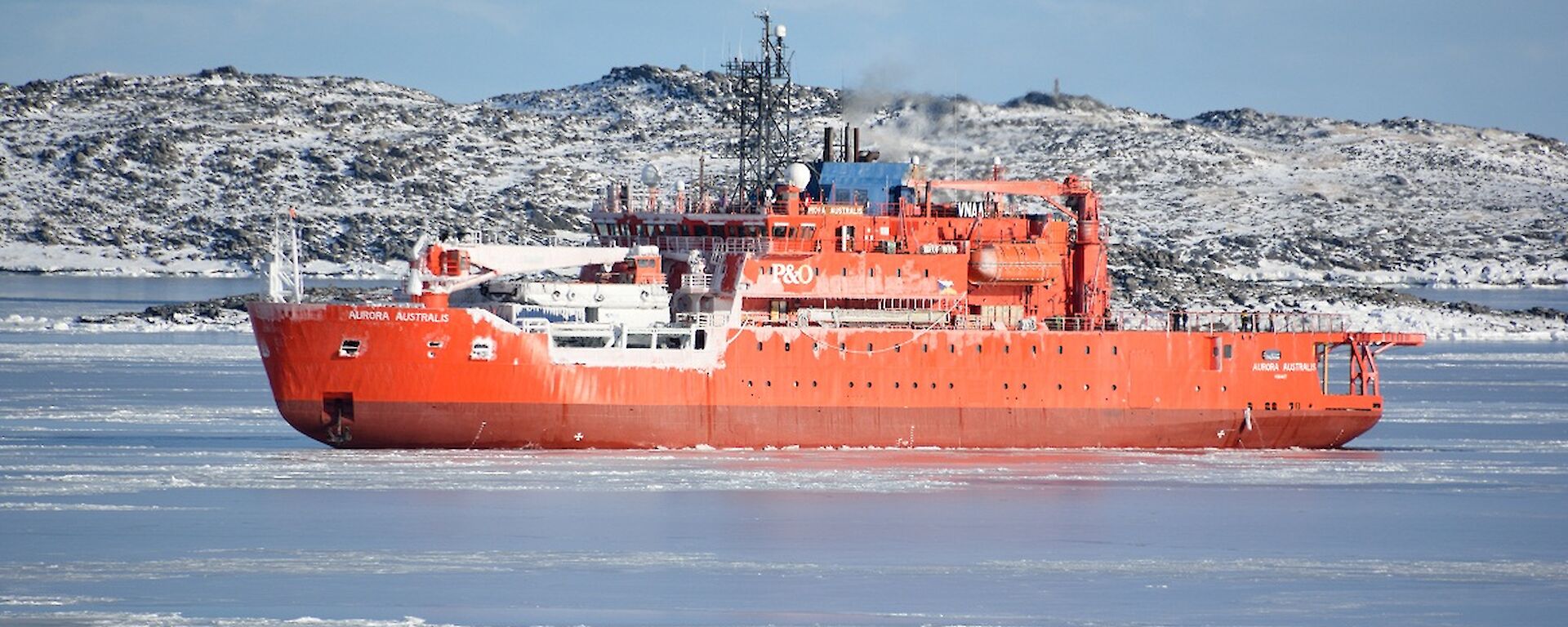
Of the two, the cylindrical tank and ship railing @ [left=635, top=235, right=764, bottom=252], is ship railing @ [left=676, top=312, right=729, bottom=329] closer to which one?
ship railing @ [left=635, top=235, right=764, bottom=252]

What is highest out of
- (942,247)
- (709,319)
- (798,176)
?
(798,176)

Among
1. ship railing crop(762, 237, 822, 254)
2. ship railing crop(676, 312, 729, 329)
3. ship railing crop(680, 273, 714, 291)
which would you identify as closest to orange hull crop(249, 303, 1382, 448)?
ship railing crop(676, 312, 729, 329)

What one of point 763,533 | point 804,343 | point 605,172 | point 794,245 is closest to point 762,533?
point 763,533

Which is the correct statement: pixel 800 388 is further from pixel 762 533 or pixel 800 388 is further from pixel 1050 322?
pixel 762 533

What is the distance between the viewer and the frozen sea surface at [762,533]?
2238 cm

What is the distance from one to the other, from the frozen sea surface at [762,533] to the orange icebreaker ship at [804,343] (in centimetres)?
71

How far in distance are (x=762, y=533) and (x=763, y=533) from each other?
0.01 m

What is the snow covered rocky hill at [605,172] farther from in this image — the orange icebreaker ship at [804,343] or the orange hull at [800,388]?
the orange hull at [800,388]

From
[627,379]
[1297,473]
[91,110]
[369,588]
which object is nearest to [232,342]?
[627,379]

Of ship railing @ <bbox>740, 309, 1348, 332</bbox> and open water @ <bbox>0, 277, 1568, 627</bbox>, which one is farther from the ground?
ship railing @ <bbox>740, 309, 1348, 332</bbox>

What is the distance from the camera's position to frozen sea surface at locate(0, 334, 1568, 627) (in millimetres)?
22375

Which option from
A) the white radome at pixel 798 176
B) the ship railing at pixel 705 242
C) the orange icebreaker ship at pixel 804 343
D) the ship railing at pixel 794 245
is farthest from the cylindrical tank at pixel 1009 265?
the ship railing at pixel 705 242

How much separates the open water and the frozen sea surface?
70 mm

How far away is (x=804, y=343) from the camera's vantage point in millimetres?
36125
